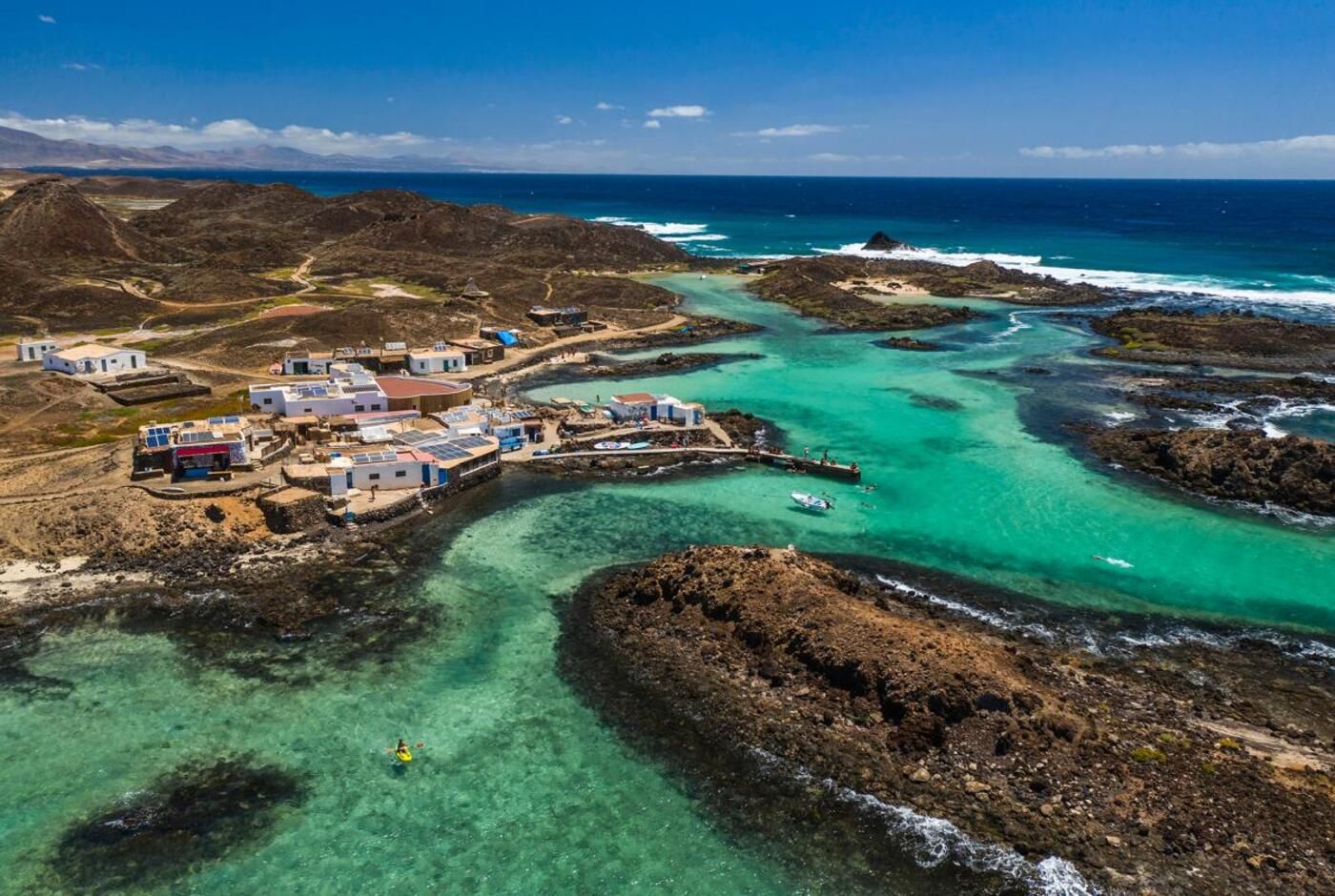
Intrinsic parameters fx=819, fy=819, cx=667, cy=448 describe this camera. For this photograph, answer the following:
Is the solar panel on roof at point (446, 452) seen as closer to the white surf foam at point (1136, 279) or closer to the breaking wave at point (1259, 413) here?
the breaking wave at point (1259, 413)

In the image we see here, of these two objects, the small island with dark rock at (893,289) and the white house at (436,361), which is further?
the small island with dark rock at (893,289)

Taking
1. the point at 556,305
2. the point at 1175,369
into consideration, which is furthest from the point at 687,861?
the point at 556,305

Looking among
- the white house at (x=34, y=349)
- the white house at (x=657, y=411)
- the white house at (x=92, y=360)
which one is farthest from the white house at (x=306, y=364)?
the white house at (x=657, y=411)

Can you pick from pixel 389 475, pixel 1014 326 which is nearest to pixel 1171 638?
pixel 389 475

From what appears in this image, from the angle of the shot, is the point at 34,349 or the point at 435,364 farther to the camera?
the point at 435,364

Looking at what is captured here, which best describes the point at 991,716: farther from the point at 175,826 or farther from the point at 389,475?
the point at 389,475

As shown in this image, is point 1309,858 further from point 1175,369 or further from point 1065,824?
point 1175,369
